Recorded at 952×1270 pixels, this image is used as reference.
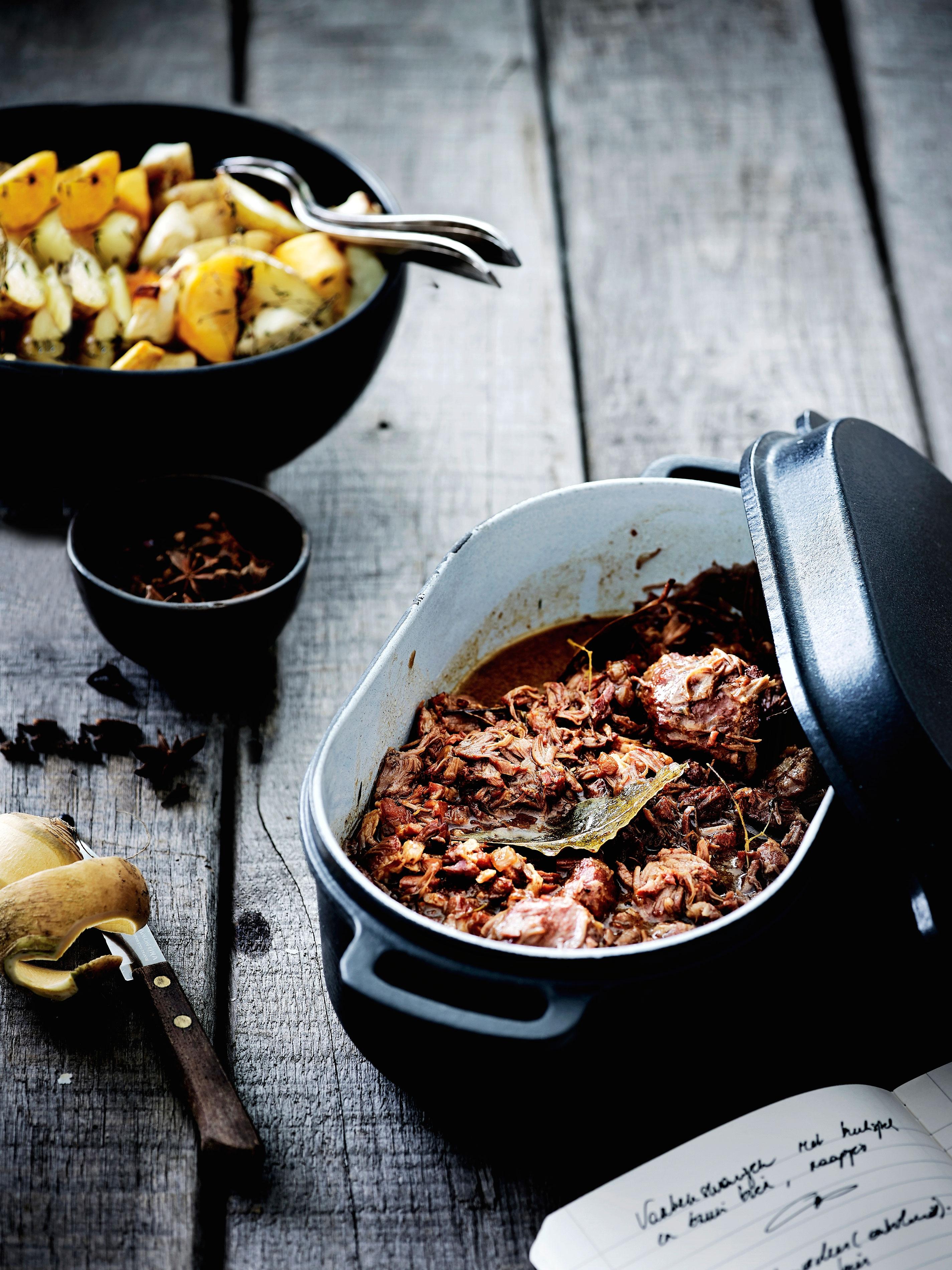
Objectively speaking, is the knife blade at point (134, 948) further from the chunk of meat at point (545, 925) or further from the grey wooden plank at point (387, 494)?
the chunk of meat at point (545, 925)

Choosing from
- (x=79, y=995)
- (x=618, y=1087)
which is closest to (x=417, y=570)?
(x=79, y=995)

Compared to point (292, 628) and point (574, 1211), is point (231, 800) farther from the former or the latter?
point (574, 1211)

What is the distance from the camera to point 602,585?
4.90 feet

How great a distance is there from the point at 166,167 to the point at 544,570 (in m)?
0.80

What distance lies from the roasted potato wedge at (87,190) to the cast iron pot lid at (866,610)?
3.00 ft

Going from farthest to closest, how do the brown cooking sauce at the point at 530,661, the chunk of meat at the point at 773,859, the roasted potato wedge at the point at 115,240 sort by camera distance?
the roasted potato wedge at the point at 115,240
the brown cooking sauce at the point at 530,661
the chunk of meat at the point at 773,859

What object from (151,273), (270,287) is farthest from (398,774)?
(151,273)

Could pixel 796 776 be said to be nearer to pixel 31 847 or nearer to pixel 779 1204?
pixel 779 1204

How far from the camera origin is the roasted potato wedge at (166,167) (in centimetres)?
171

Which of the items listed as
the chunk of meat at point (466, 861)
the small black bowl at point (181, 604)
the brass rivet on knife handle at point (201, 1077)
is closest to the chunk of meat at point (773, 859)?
the chunk of meat at point (466, 861)

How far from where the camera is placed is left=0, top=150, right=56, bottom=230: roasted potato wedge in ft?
5.08

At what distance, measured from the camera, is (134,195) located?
1664 mm

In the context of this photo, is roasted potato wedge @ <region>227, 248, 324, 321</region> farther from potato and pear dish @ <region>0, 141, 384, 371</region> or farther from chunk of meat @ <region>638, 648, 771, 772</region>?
chunk of meat @ <region>638, 648, 771, 772</region>

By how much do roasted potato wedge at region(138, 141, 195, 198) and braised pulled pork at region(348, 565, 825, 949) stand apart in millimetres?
887
